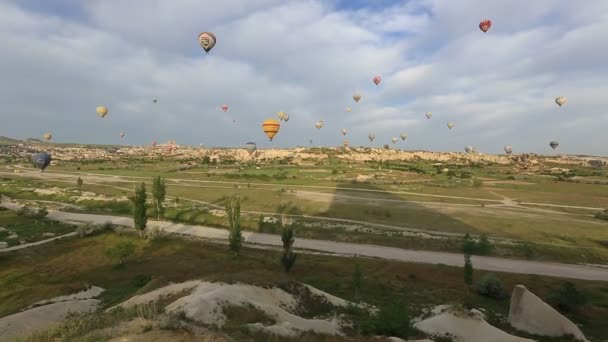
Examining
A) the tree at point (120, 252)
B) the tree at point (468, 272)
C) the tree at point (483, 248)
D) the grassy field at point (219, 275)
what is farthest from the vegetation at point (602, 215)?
the tree at point (120, 252)

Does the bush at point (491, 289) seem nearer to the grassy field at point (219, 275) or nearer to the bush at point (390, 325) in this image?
the grassy field at point (219, 275)

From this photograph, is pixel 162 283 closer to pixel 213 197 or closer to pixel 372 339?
pixel 372 339

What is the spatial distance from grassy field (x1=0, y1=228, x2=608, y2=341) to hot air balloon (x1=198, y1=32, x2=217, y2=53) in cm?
3017

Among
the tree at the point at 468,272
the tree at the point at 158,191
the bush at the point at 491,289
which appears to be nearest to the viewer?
the bush at the point at 491,289

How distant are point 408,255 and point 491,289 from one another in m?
14.8

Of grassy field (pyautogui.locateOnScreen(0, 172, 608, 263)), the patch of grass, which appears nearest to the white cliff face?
grassy field (pyautogui.locateOnScreen(0, 172, 608, 263))

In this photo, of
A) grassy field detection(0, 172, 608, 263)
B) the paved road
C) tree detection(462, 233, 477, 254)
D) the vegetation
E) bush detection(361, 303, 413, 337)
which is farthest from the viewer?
the vegetation

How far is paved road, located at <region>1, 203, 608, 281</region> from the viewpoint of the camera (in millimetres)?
41156

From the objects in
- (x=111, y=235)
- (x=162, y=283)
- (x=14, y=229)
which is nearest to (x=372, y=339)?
(x=162, y=283)

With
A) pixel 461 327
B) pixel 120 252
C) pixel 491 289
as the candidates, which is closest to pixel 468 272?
pixel 491 289

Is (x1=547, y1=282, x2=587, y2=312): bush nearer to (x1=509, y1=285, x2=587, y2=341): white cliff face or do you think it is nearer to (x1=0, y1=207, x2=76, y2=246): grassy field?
(x1=509, y1=285, x2=587, y2=341): white cliff face

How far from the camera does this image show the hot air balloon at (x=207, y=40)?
5931 cm

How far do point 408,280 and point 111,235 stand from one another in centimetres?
3780

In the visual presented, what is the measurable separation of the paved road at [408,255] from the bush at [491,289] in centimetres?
971
